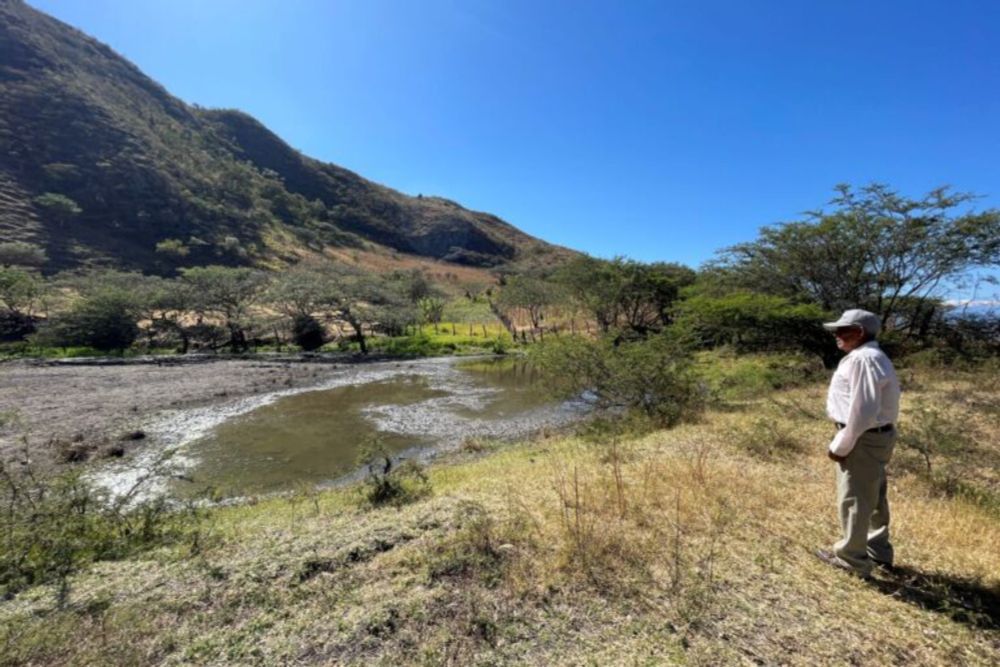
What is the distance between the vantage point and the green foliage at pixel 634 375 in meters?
11.1

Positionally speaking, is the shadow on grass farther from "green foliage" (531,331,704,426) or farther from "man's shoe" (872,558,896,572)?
"green foliage" (531,331,704,426)

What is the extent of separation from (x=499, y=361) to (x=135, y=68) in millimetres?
129992

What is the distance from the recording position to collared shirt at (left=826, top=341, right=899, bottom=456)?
11.2ft

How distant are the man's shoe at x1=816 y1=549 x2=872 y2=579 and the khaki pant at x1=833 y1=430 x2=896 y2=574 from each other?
0.02 metres

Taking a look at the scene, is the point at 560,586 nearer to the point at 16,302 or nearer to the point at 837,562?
the point at 837,562

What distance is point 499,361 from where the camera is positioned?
1235 inches

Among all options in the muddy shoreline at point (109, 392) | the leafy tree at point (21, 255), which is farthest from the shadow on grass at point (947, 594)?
the leafy tree at point (21, 255)

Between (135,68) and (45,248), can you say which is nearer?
(45,248)

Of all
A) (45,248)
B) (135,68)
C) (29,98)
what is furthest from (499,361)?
(135,68)

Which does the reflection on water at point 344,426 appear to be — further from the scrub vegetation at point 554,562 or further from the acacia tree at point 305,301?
the acacia tree at point 305,301

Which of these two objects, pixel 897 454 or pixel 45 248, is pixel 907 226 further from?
pixel 45 248

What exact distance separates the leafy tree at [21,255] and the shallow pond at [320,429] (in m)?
42.0

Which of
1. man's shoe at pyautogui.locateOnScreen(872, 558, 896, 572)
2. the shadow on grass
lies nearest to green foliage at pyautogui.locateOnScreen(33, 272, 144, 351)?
man's shoe at pyautogui.locateOnScreen(872, 558, 896, 572)

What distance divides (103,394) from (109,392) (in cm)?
41
